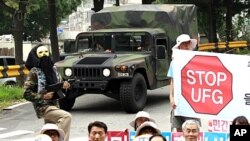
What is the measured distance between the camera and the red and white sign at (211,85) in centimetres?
656

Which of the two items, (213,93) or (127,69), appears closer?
(213,93)

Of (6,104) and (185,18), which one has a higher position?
(185,18)

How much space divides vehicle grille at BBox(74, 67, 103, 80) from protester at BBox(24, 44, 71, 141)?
170 inches

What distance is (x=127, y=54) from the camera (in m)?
12.1

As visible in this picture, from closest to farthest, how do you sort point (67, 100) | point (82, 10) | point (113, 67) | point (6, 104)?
point (113, 67), point (67, 100), point (6, 104), point (82, 10)

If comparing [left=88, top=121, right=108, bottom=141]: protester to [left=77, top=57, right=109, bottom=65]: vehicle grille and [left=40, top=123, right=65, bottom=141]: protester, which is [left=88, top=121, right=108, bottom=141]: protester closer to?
[left=40, top=123, right=65, bottom=141]: protester

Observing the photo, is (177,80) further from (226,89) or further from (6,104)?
(6,104)

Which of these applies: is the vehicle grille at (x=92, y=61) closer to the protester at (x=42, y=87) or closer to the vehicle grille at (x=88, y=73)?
the vehicle grille at (x=88, y=73)

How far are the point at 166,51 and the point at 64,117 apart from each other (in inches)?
244

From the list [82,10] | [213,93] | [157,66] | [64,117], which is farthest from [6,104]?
[82,10]

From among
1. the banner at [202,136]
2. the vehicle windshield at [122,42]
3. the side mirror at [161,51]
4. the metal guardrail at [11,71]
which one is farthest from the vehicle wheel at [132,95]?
the banner at [202,136]

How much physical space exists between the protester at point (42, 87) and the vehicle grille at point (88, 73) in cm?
432

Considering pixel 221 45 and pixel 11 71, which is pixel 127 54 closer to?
pixel 11 71

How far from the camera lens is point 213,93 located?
6.59m
